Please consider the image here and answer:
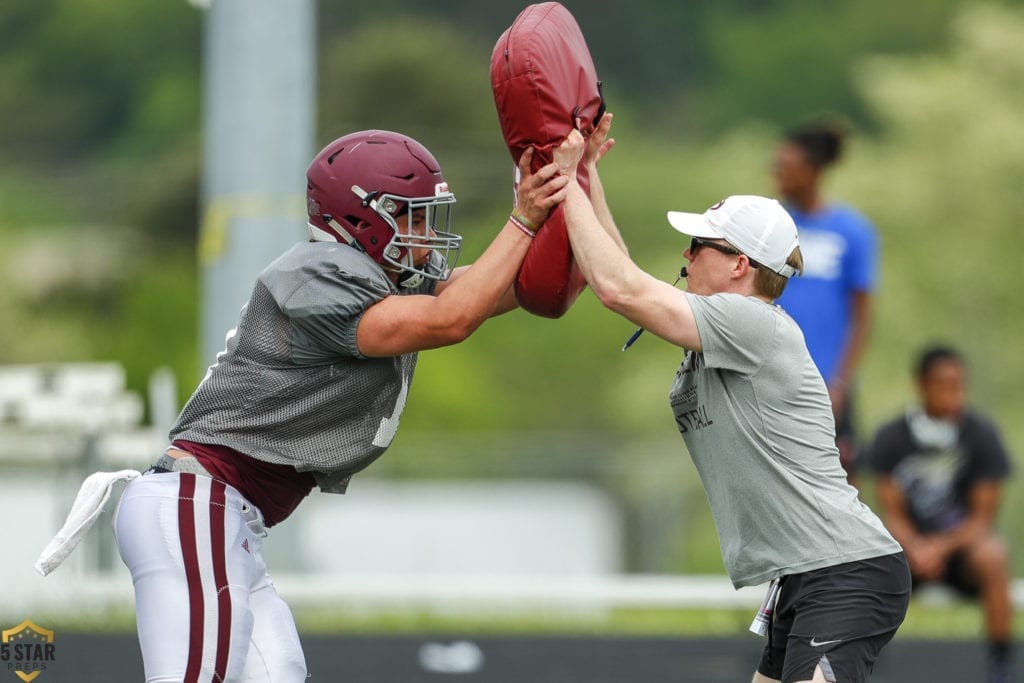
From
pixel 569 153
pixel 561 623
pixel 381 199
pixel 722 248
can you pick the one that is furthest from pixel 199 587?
pixel 561 623

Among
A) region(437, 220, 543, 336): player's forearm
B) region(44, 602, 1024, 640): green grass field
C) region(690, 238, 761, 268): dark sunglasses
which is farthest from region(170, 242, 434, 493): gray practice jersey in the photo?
region(44, 602, 1024, 640): green grass field

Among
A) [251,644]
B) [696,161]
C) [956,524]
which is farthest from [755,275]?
[696,161]

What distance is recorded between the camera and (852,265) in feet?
23.3

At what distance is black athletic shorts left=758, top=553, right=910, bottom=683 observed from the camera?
412 centimetres

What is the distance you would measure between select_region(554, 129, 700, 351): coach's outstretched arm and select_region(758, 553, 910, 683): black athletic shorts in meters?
0.64

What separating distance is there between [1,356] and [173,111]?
11140mm

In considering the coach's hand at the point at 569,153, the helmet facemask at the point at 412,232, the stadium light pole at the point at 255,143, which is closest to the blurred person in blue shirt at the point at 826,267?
the stadium light pole at the point at 255,143

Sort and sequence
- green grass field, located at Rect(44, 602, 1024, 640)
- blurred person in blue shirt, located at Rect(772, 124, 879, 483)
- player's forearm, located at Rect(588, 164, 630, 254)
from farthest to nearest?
1. green grass field, located at Rect(44, 602, 1024, 640)
2. blurred person in blue shirt, located at Rect(772, 124, 879, 483)
3. player's forearm, located at Rect(588, 164, 630, 254)

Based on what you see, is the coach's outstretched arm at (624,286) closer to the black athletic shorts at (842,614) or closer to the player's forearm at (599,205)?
the player's forearm at (599,205)

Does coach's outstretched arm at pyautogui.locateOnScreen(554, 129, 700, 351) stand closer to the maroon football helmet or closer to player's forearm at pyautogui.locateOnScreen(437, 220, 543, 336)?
player's forearm at pyautogui.locateOnScreen(437, 220, 543, 336)

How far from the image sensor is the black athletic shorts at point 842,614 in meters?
4.12

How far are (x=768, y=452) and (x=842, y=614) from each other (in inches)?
16.5

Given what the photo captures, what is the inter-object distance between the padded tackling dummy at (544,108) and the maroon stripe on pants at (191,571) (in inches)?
37.4

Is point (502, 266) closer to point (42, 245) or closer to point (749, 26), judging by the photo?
point (42, 245)
